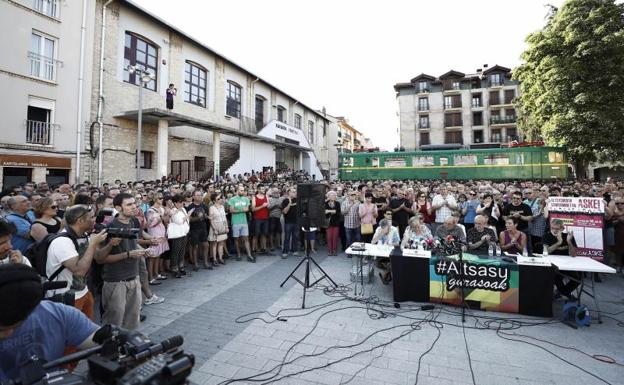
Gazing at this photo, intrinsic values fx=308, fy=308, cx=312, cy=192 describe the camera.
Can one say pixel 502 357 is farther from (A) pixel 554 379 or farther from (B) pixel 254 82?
(B) pixel 254 82

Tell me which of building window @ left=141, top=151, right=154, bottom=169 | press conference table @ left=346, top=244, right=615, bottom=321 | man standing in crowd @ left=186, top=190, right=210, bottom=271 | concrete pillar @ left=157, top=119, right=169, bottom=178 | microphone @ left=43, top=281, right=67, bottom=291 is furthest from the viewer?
building window @ left=141, top=151, right=154, bottom=169

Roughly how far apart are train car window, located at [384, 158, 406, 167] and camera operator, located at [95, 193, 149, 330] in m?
23.4

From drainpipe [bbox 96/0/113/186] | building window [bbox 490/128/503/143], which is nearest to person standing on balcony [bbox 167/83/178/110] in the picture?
drainpipe [bbox 96/0/113/186]

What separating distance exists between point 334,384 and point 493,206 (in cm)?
751

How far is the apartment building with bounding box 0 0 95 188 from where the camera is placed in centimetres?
1207

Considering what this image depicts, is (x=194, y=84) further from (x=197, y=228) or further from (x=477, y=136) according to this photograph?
(x=477, y=136)

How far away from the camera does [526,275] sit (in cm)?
528

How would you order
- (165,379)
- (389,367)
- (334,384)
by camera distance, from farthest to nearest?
(389,367), (334,384), (165,379)

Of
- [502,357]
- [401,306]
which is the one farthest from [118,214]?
[502,357]

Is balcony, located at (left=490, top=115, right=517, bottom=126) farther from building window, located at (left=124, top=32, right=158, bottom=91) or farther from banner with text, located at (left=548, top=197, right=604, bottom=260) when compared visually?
building window, located at (left=124, top=32, right=158, bottom=91)

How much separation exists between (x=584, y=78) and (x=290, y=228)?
2291cm

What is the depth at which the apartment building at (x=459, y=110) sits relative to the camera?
44062 mm

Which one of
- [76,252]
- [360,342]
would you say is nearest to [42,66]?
[76,252]

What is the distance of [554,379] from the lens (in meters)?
3.51
